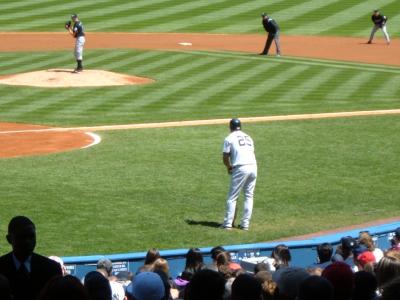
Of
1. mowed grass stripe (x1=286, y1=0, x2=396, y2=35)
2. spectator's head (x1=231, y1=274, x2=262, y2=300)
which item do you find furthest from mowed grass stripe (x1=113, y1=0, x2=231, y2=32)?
spectator's head (x1=231, y1=274, x2=262, y2=300)

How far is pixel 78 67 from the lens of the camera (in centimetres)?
3194

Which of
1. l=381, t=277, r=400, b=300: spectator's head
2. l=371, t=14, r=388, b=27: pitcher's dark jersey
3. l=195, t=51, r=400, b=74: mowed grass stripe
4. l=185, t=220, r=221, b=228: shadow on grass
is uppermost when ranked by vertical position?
l=371, t=14, r=388, b=27: pitcher's dark jersey

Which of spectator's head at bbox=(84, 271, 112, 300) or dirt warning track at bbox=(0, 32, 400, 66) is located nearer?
spectator's head at bbox=(84, 271, 112, 300)

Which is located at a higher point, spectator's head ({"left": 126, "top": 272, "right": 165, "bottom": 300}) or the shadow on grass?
spectator's head ({"left": 126, "top": 272, "right": 165, "bottom": 300})

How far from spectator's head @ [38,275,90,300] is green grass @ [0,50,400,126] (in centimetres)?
1907

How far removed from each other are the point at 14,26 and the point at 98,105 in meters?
24.6

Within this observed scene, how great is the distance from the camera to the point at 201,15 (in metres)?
54.0

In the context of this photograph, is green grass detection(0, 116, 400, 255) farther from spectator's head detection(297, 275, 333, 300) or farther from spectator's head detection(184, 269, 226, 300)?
spectator's head detection(297, 275, 333, 300)

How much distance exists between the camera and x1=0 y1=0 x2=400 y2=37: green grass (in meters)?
50.1

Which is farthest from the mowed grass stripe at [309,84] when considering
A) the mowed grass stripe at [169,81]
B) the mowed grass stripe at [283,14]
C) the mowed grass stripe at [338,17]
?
the mowed grass stripe at [283,14]

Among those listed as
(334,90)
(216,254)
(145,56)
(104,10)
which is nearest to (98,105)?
(334,90)

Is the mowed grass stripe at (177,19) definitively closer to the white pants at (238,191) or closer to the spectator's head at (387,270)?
the white pants at (238,191)

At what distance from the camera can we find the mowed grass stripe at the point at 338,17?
49.5m

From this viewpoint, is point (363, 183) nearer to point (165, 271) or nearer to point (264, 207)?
point (264, 207)
